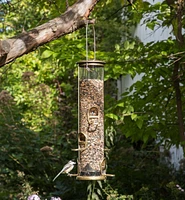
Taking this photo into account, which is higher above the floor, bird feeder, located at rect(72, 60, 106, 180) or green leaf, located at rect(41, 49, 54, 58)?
green leaf, located at rect(41, 49, 54, 58)

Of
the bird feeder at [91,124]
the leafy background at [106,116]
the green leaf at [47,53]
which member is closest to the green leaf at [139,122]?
the leafy background at [106,116]

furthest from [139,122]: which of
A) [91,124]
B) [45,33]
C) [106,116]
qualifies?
[45,33]

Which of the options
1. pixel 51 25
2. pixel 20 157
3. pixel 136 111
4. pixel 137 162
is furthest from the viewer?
pixel 137 162

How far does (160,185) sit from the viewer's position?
775cm

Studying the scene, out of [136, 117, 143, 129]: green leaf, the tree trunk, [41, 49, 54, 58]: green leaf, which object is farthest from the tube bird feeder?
[136, 117, 143, 129]: green leaf

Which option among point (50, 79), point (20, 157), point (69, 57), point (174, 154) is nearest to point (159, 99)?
point (69, 57)

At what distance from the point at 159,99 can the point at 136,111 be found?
412 millimetres

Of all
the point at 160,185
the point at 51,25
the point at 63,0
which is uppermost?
the point at 63,0

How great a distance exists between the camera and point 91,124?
4.29 metres

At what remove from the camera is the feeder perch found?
4.22 meters

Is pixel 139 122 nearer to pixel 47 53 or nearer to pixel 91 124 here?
pixel 47 53

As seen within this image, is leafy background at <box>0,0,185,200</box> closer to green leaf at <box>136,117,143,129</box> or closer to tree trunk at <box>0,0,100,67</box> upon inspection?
green leaf at <box>136,117,143,129</box>

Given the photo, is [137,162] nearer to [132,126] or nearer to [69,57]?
[132,126]

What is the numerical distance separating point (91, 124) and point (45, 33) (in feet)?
4.57
